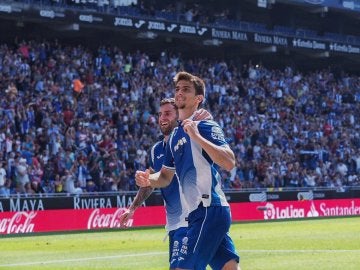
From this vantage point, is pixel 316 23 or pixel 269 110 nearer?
pixel 269 110

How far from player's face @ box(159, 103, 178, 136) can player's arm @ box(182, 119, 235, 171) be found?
250 cm

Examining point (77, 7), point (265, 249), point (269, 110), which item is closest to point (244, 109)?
point (269, 110)

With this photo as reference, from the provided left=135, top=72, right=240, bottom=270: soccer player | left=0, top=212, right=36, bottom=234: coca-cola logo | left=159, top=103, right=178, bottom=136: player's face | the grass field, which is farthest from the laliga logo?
left=135, top=72, right=240, bottom=270: soccer player

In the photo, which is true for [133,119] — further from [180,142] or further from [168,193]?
[180,142]

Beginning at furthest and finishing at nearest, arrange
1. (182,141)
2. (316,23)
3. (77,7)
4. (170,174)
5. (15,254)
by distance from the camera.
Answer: (316,23), (77,7), (15,254), (170,174), (182,141)

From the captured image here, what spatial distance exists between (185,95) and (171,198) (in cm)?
274

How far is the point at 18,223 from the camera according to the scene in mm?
25672

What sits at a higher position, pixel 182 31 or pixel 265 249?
pixel 182 31

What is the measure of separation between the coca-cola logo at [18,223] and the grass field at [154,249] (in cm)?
69

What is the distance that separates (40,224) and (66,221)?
1137 mm

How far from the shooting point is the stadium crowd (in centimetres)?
3058

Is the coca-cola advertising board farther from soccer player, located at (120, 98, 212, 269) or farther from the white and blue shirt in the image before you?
the white and blue shirt

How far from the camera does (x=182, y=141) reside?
793cm

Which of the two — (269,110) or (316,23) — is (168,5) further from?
(316,23)
